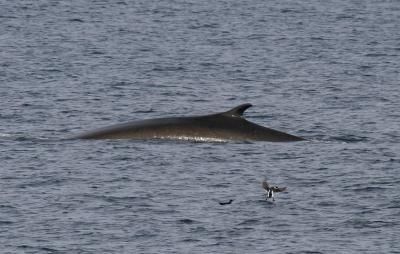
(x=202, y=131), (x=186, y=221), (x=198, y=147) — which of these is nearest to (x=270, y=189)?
(x=186, y=221)

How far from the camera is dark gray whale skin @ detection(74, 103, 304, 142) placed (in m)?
37.1

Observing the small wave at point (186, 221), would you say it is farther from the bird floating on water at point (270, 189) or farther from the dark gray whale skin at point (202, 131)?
the dark gray whale skin at point (202, 131)

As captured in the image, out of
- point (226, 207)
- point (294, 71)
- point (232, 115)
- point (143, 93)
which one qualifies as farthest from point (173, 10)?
point (226, 207)

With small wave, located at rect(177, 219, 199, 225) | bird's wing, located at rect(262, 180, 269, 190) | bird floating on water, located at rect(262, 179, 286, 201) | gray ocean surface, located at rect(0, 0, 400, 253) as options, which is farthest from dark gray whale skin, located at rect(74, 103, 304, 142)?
small wave, located at rect(177, 219, 199, 225)

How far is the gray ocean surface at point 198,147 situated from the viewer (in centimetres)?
2869

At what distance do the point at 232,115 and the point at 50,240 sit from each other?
32.4 feet

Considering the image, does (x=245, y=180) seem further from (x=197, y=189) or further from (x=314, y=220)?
(x=314, y=220)

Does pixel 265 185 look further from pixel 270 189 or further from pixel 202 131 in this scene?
pixel 202 131

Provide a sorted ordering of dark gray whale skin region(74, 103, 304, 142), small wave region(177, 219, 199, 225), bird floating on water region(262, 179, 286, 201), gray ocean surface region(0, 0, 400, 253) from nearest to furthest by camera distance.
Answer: gray ocean surface region(0, 0, 400, 253)
small wave region(177, 219, 199, 225)
bird floating on water region(262, 179, 286, 201)
dark gray whale skin region(74, 103, 304, 142)

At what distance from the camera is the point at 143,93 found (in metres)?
50.2

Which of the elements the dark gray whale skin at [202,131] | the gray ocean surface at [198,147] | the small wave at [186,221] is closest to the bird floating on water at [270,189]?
the gray ocean surface at [198,147]

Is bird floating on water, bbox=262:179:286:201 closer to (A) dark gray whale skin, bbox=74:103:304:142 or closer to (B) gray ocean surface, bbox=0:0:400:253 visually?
(B) gray ocean surface, bbox=0:0:400:253

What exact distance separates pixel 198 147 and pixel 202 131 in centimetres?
57

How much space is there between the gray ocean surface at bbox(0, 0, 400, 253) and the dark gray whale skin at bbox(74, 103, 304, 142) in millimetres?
332
